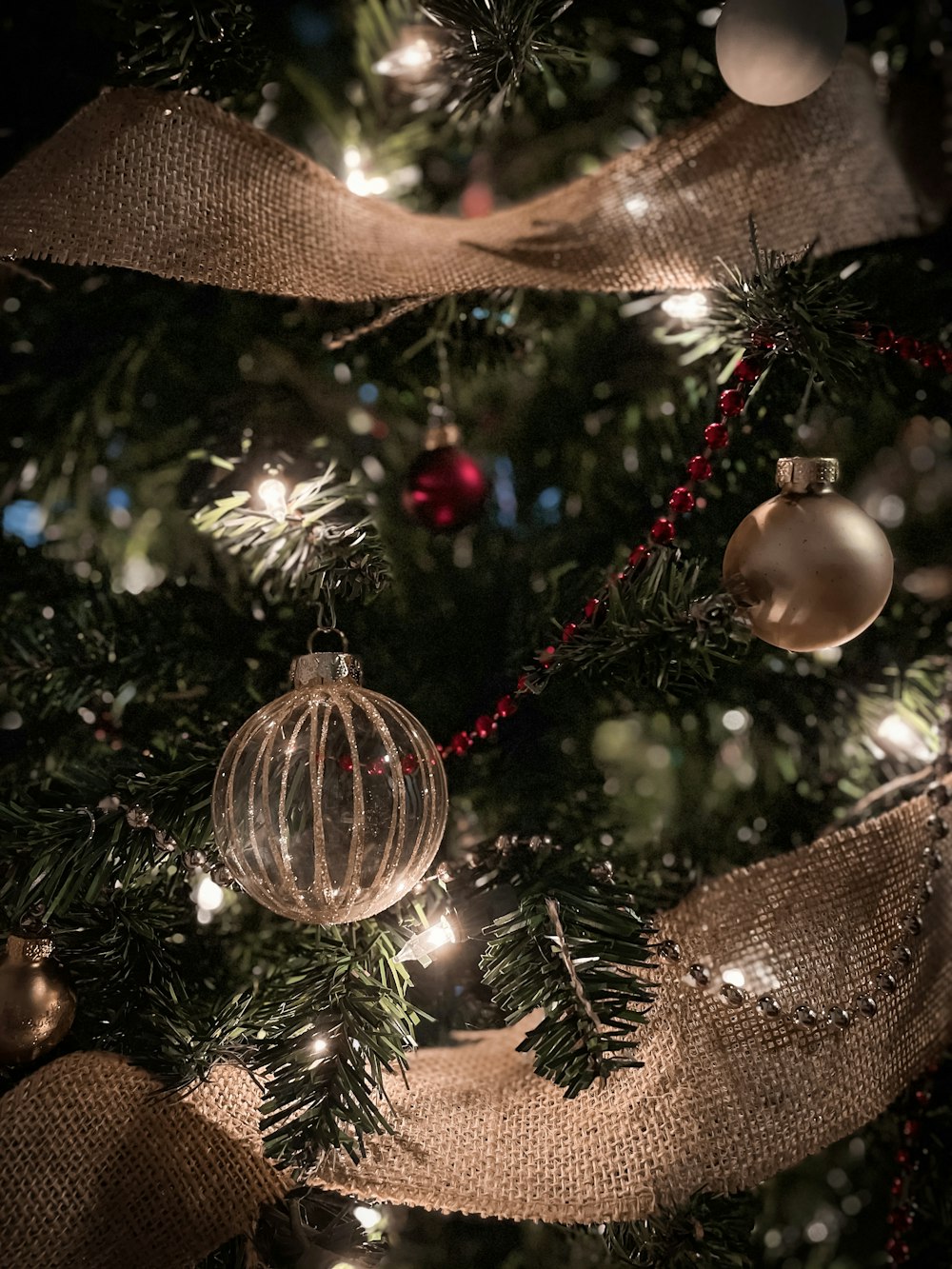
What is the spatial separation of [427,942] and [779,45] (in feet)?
1.60

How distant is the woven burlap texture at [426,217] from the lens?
0.45 m

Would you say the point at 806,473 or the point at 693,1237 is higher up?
the point at 806,473

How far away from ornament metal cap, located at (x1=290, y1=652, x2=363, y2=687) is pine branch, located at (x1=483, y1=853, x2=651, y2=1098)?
14 centimetres

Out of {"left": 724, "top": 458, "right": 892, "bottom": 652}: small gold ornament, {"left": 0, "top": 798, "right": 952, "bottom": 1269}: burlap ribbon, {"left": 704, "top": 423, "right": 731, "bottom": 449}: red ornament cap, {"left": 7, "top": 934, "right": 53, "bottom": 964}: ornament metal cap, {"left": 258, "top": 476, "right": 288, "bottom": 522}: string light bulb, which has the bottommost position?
{"left": 0, "top": 798, "right": 952, "bottom": 1269}: burlap ribbon

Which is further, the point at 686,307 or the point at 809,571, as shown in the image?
the point at 686,307

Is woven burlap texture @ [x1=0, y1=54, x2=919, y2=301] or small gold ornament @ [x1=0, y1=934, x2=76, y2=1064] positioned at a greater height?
woven burlap texture @ [x1=0, y1=54, x2=919, y2=301]

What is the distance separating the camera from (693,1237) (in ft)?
1.50

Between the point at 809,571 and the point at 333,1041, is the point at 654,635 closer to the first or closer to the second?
the point at 809,571

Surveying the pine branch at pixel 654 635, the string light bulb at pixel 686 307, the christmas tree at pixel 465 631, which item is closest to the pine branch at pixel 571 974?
the christmas tree at pixel 465 631

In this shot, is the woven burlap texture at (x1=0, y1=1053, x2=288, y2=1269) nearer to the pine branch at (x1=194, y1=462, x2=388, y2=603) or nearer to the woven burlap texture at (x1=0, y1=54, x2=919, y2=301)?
the pine branch at (x1=194, y1=462, x2=388, y2=603)

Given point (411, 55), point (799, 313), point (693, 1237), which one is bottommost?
point (693, 1237)

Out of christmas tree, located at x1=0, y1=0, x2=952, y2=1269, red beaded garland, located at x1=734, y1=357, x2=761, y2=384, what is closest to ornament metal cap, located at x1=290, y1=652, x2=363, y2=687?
christmas tree, located at x1=0, y1=0, x2=952, y2=1269

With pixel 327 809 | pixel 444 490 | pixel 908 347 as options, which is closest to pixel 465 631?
pixel 444 490

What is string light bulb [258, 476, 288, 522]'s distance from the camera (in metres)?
0.49
